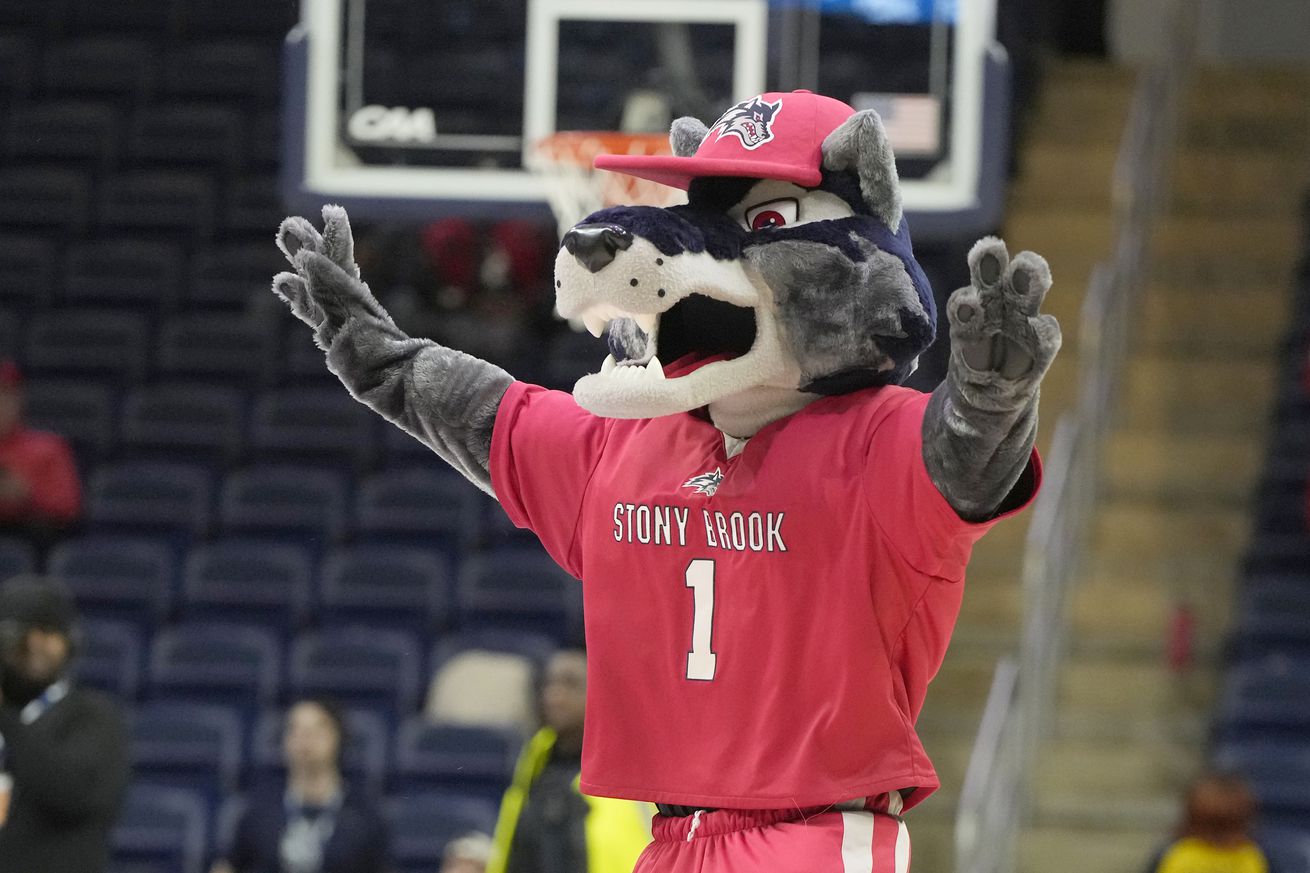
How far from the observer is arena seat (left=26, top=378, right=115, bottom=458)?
345 inches

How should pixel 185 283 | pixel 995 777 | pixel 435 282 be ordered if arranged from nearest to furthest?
pixel 995 777
pixel 435 282
pixel 185 283

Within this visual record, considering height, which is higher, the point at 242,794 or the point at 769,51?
the point at 769,51

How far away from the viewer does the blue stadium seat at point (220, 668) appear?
24.3 ft

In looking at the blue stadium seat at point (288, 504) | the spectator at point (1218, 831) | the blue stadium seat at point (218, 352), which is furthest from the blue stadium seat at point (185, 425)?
the spectator at point (1218, 831)

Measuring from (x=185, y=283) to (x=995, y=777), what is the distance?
500cm

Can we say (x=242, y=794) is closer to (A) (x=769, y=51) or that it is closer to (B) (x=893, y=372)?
(A) (x=769, y=51)

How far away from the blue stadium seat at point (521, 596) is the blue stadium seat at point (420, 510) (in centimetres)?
36

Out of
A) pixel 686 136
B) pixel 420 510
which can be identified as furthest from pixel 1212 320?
pixel 686 136

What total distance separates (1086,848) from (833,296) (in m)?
4.88

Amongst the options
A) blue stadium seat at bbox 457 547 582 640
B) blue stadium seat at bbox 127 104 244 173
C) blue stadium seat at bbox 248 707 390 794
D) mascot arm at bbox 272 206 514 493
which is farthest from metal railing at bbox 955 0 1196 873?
blue stadium seat at bbox 127 104 244 173

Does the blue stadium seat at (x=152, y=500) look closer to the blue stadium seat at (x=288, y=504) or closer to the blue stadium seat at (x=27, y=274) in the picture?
the blue stadium seat at (x=288, y=504)

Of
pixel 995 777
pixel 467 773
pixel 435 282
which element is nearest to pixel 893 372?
pixel 995 777

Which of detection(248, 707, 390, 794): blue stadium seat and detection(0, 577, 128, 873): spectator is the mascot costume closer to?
detection(0, 577, 128, 873): spectator

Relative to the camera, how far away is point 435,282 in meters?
8.69
